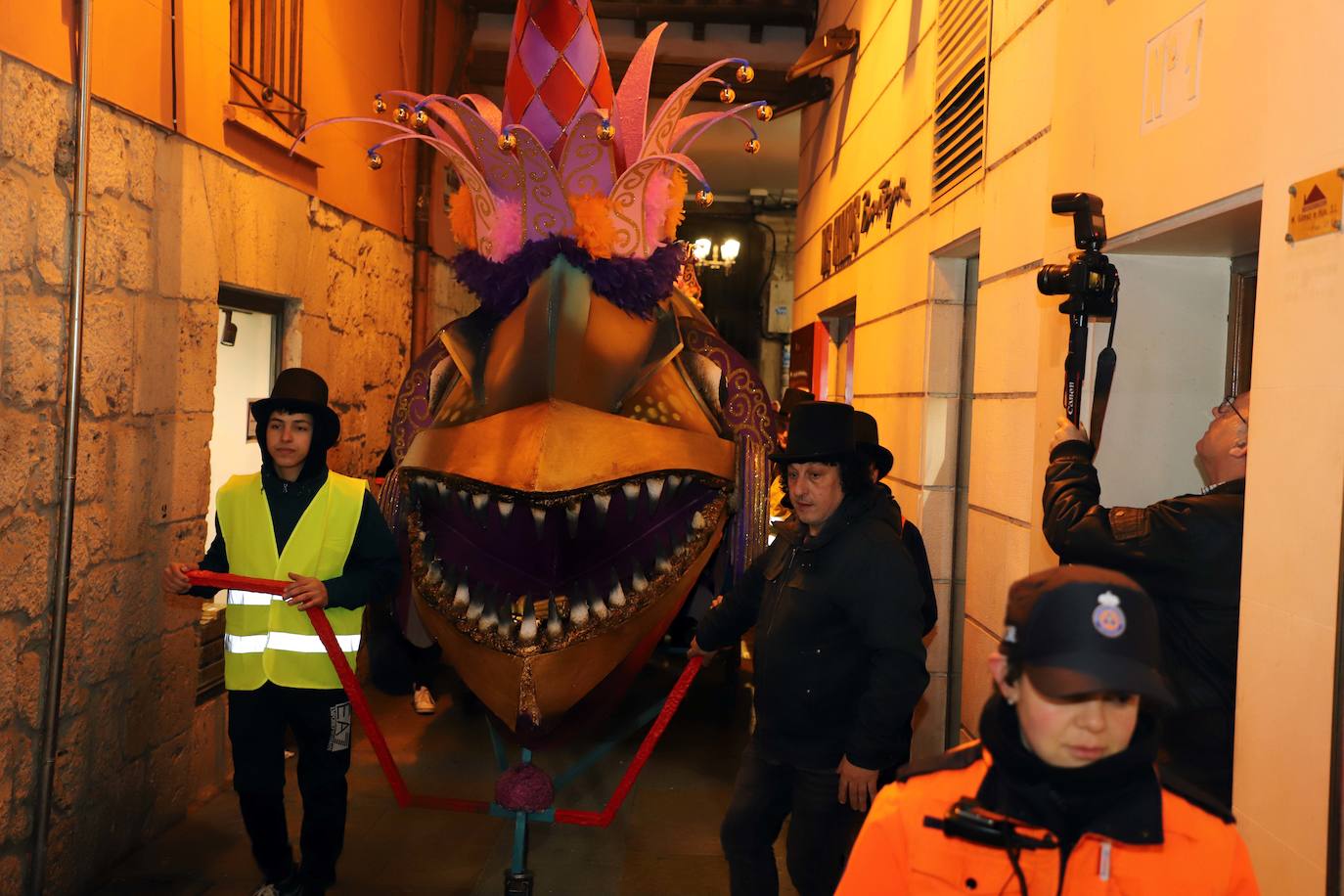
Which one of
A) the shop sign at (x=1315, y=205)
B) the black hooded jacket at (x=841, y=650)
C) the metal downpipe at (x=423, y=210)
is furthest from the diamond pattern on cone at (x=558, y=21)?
the metal downpipe at (x=423, y=210)

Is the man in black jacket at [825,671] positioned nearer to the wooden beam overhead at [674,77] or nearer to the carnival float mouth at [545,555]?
the carnival float mouth at [545,555]

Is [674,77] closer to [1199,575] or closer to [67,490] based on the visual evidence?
[67,490]

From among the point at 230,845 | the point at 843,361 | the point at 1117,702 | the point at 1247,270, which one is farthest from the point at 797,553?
the point at 843,361

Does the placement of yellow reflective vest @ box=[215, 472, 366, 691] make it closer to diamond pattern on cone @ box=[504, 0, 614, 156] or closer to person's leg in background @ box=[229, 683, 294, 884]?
person's leg in background @ box=[229, 683, 294, 884]

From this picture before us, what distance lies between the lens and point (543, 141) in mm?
3781

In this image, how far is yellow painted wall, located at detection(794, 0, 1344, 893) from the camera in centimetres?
194

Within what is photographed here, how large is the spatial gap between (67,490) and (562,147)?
1837 mm

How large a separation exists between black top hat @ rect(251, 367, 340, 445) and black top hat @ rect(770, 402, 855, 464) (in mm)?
1501

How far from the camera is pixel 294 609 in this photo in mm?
3467

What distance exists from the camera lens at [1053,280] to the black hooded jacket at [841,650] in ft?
2.31

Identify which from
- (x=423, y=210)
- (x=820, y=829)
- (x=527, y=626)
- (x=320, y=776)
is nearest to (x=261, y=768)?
(x=320, y=776)

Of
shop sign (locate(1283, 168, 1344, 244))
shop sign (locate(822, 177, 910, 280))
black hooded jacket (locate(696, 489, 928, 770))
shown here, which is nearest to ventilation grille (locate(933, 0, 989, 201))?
shop sign (locate(822, 177, 910, 280))

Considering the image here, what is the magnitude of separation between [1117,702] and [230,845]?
3584 millimetres

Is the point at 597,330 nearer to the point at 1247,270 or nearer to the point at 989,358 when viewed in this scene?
the point at 989,358
